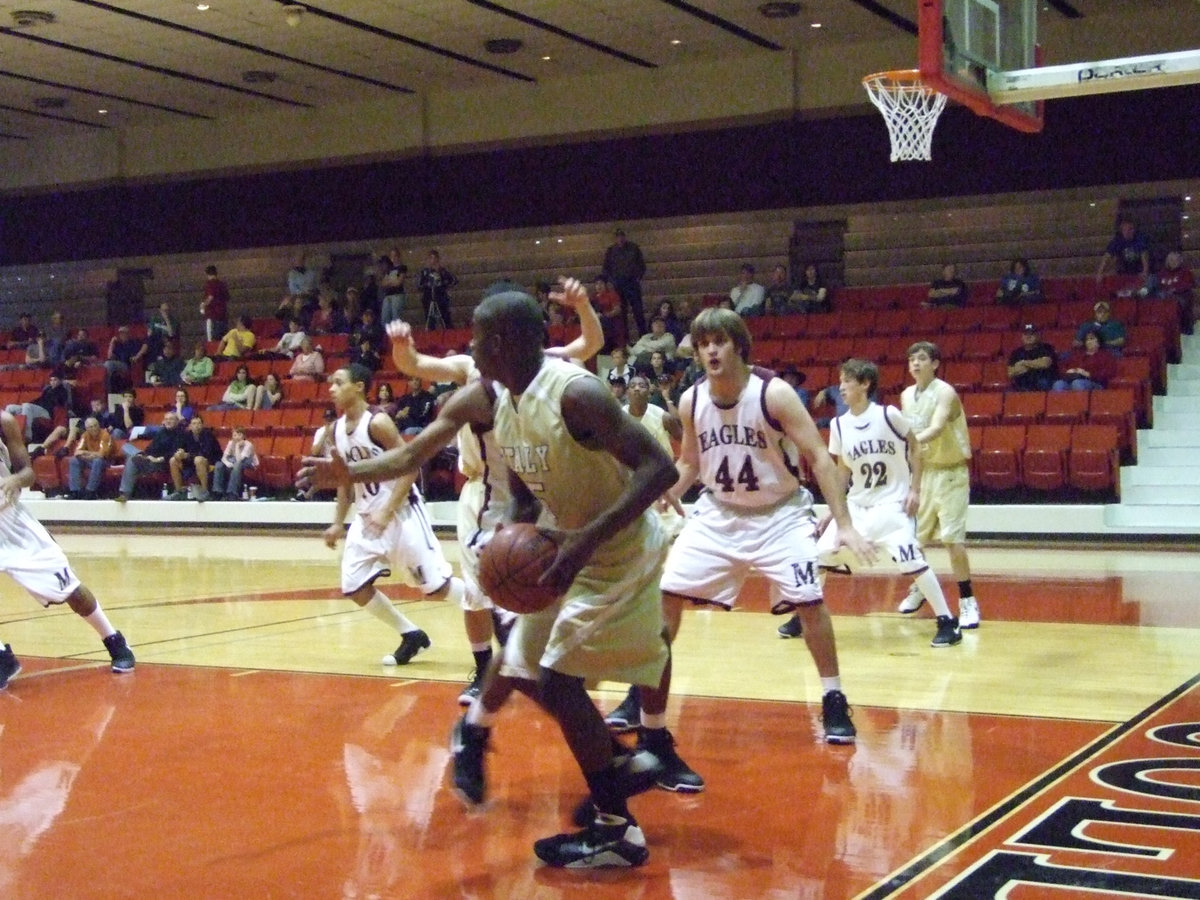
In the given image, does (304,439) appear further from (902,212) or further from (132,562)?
(902,212)

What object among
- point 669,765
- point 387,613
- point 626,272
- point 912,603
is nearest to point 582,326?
point 669,765

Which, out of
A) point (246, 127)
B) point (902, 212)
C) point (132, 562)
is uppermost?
point (246, 127)

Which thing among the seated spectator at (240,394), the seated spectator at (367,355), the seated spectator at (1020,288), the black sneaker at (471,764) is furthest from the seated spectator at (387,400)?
the black sneaker at (471,764)

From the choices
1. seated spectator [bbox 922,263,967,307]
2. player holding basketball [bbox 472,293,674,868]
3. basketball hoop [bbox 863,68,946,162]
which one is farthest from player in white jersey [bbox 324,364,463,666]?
seated spectator [bbox 922,263,967,307]

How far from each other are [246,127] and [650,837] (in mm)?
20592

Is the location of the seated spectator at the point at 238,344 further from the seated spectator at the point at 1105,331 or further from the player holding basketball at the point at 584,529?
the player holding basketball at the point at 584,529

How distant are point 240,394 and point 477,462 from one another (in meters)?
13.9

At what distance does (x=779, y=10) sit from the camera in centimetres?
1705

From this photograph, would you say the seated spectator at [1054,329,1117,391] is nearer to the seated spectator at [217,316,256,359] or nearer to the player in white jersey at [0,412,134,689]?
the player in white jersey at [0,412,134,689]

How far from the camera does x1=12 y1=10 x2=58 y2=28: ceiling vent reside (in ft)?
53.7

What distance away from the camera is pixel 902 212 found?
20.4 metres

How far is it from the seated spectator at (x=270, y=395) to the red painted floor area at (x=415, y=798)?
42.8 ft

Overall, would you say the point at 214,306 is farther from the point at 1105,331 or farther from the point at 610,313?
the point at 1105,331

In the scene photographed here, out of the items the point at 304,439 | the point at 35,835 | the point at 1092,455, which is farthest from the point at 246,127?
the point at 35,835
